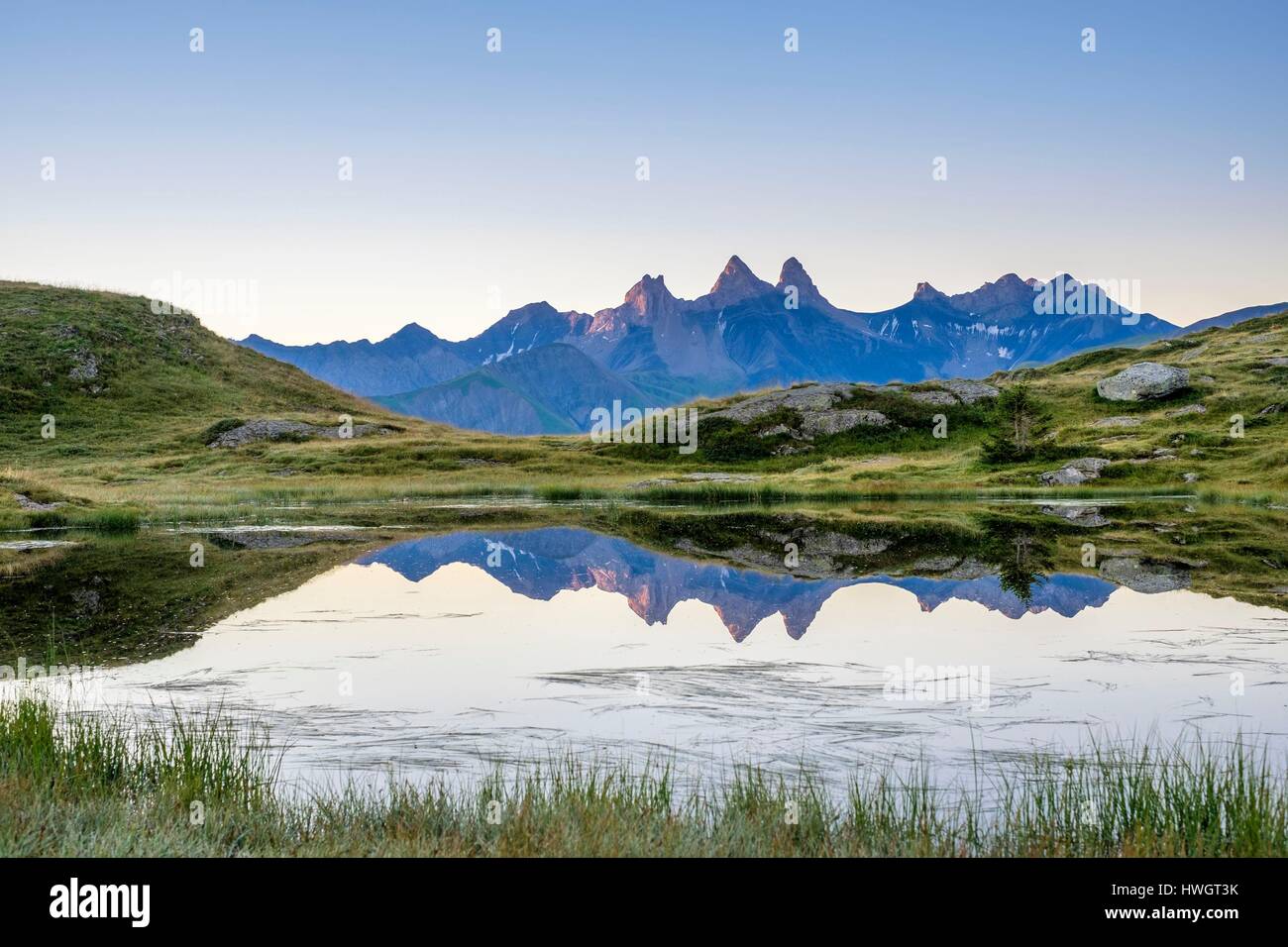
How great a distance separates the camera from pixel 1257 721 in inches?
525

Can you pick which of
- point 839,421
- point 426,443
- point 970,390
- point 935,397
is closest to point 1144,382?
point 970,390

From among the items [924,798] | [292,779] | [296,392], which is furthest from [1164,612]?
[296,392]

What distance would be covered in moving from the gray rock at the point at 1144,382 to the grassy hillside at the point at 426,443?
1.23 m

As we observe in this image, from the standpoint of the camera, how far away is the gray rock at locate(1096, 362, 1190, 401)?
97375mm

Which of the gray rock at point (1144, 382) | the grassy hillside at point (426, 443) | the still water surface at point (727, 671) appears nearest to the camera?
the still water surface at point (727, 671)

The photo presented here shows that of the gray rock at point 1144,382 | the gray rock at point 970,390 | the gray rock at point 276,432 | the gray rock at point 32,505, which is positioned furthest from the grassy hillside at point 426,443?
the gray rock at point 970,390

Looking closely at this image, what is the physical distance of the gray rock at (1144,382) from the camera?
319 feet

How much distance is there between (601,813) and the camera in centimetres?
880

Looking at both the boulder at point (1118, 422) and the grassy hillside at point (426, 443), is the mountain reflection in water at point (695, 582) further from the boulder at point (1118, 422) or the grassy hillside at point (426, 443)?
the boulder at point (1118, 422)

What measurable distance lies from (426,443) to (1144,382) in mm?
71183

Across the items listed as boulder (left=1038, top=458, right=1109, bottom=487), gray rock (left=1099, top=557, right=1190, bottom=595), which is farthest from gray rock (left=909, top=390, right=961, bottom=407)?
gray rock (left=1099, top=557, right=1190, bottom=595)

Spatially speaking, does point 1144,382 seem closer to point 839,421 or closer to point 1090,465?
point 839,421
